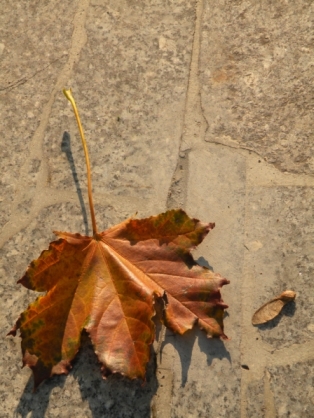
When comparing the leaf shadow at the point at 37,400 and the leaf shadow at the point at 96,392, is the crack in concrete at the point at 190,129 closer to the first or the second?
the leaf shadow at the point at 96,392

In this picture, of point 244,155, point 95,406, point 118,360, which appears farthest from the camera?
point 244,155

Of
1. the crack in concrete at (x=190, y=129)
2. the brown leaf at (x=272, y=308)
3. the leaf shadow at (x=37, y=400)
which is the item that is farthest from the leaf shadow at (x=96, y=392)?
the crack in concrete at (x=190, y=129)

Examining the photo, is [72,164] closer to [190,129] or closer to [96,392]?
[190,129]

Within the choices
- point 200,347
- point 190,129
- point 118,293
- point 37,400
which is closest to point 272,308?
point 200,347

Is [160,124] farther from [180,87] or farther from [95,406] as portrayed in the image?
→ [95,406]

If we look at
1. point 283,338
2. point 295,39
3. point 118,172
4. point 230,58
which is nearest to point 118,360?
point 283,338

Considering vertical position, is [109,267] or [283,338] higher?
[109,267]
